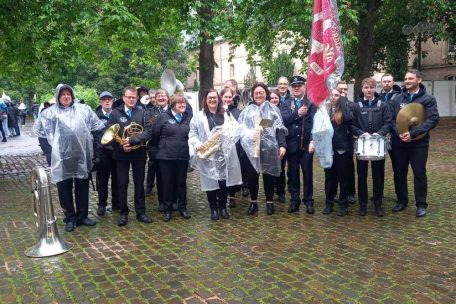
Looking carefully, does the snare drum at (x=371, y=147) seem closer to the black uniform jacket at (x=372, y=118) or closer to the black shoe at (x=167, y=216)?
the black uniform jacket at (x=372, y=118)

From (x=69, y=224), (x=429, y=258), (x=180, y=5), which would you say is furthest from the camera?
(x=180, y=5)

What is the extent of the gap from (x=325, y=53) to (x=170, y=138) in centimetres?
243

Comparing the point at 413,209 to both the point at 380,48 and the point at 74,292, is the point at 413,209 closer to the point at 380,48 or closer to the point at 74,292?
the point at 74,292

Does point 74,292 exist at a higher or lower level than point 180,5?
lower

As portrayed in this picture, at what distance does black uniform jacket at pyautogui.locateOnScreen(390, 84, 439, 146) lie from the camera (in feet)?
20.1

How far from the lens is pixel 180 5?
11.5 meters

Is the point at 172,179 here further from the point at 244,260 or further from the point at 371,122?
the point at 371,122

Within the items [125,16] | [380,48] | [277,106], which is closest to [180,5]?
[125,16]

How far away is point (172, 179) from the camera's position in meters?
6.59

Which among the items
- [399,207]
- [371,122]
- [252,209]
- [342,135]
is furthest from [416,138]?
[252,209]

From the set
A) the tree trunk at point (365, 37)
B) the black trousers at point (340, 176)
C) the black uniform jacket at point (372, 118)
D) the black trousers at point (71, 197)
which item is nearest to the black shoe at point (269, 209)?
the black trousers at point (340, 176)

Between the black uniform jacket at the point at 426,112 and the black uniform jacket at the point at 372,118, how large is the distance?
178 mm

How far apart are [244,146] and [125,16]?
439 centimetres

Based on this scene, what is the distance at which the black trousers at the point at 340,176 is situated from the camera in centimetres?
653
